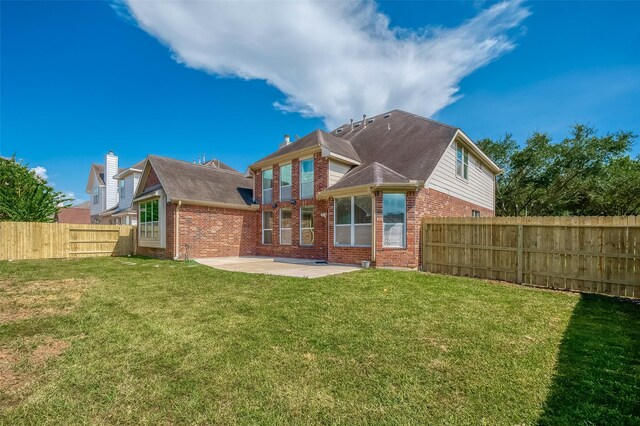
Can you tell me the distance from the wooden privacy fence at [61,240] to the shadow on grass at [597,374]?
64.9 feet

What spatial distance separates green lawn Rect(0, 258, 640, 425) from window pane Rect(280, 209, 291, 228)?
353 inches

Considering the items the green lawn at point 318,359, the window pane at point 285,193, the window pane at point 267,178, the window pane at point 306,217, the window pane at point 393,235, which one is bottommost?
the green lawn at point 318,359

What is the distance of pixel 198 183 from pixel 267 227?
447cm

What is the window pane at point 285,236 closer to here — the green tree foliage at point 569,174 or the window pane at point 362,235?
the window pane at point 362,235

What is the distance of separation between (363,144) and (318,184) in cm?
411

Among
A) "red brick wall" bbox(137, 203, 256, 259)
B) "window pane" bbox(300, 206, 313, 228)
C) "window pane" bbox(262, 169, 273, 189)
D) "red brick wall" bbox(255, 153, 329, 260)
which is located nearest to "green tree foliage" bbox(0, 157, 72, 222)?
"red brick wall" bbox(137, 203, 256, 259)

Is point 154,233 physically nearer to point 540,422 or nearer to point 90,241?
point 90,241

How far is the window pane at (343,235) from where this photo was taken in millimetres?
11805

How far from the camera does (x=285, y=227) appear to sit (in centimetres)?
1536

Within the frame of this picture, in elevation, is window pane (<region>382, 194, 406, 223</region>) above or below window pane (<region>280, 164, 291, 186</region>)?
below

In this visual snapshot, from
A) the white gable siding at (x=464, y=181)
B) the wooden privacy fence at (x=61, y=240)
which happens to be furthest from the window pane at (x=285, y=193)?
the wooden privacy fence at (x=61, y=240)

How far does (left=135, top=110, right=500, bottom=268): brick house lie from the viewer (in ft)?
35.0

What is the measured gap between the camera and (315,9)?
8969 millimetres

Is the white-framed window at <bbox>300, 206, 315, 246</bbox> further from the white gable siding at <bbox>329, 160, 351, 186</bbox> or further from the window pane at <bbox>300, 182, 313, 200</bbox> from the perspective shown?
the white gable siding at <bbox>329, 160, 351, 186</bbox>
